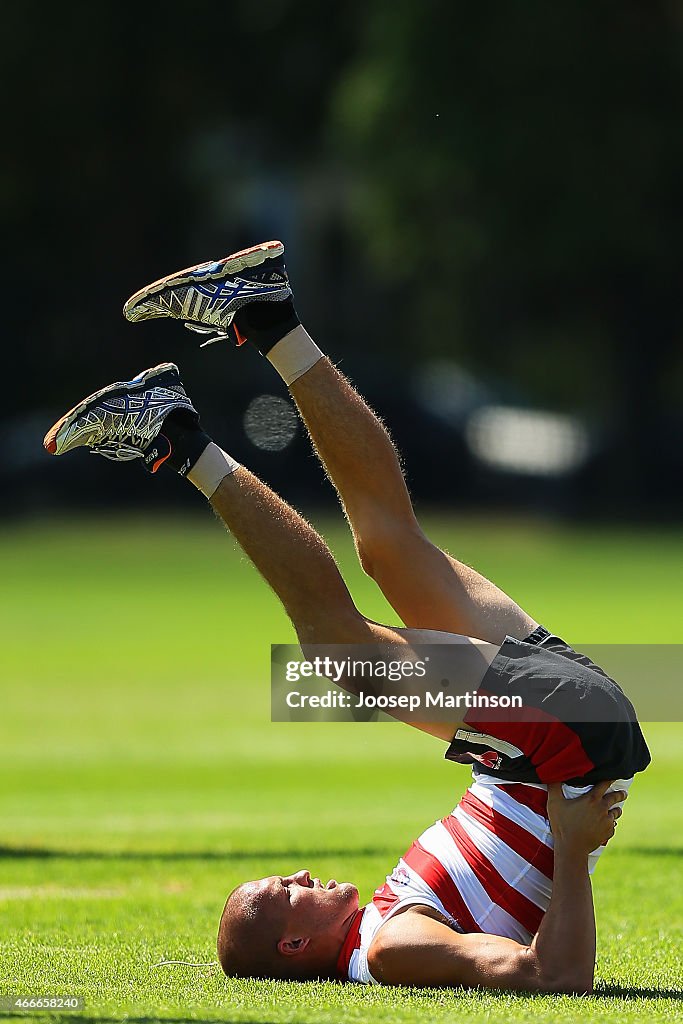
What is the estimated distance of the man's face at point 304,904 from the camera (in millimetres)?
5707

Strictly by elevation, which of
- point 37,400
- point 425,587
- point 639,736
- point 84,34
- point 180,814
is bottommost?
point 180,814

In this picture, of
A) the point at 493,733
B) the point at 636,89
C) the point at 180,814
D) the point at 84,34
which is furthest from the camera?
the point at 84,34

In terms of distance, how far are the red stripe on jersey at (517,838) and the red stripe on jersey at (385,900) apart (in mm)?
398

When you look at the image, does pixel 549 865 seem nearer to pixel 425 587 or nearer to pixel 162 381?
pixel 425 587

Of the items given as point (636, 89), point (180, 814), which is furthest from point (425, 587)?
point (636, 89)

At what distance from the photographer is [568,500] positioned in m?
38.1

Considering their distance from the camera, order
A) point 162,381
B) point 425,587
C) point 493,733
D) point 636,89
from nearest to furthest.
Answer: point 493,733 → point 425,587 → point 162,381 → point 636,89

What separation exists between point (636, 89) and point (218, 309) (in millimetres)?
31282

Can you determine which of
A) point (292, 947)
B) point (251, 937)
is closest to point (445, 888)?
point (292, 947)

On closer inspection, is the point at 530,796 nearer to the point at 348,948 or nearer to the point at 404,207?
the point at 348,948

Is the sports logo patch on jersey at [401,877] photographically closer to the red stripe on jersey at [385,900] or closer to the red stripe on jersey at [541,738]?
the red stripe on jersey at [385,900]

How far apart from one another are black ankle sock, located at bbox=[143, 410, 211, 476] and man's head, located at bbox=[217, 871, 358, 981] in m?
1.70

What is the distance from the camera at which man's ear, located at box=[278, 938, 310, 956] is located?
5730mm

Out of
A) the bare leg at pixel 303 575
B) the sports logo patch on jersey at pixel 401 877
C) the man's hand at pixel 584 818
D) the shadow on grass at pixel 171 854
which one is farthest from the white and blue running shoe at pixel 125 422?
the shadow on grass at pixel 171 854
